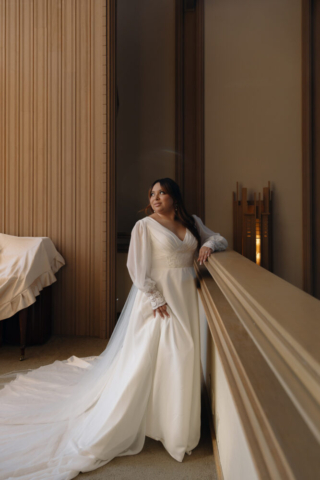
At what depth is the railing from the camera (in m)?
0.41

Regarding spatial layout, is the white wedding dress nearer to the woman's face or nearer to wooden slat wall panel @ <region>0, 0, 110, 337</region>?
the woman's face

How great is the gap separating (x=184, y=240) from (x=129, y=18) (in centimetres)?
434

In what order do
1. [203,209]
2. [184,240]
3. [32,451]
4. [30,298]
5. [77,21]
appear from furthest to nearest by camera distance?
[203,209]
[77,21]
[30,298]
[184,240]
[32,451]

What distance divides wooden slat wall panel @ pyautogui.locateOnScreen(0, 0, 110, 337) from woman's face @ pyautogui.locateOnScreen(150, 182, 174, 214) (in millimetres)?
1651

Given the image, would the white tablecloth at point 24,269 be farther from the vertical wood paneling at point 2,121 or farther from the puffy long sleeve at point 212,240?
the puffy long sleeve at point 212,240

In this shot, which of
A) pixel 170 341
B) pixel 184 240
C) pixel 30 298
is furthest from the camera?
pixel 30 298

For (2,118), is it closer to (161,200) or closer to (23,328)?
(23,328)

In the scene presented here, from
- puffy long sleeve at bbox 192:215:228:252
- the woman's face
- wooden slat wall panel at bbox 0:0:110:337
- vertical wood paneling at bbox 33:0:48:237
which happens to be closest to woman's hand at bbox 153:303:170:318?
A: puffy long sleeve at bbox 192:215:228:252

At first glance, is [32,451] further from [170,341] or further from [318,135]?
[318,135]

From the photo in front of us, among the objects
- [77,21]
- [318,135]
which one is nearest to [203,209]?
[318,135]

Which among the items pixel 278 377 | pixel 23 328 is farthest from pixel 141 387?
pixel 23 328

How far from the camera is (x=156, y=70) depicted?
4.80 metres

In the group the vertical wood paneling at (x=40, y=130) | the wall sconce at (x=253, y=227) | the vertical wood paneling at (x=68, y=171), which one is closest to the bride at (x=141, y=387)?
the vertical wood paneling at (x=68, y=171)

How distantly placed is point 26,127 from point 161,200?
260 centimetres
